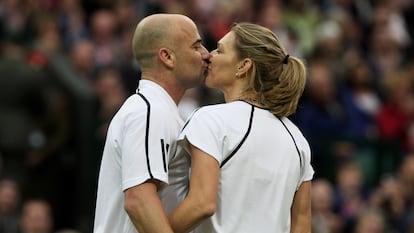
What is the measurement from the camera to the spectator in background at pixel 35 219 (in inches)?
425

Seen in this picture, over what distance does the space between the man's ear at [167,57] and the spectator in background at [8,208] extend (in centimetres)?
538

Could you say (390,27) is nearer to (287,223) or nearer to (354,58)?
(354,58)

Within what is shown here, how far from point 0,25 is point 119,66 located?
127 centimetres

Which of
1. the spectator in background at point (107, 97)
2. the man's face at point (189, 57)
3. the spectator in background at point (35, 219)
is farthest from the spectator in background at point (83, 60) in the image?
the man's face at point (189, 57)

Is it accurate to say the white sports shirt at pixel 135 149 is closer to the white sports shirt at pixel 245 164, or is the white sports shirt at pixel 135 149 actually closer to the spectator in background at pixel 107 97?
the white sports shirt at pixel 245 164

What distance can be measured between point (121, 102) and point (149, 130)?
6.26 meters

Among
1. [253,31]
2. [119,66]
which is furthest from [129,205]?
[119,66]

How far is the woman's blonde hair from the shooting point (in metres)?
5.77

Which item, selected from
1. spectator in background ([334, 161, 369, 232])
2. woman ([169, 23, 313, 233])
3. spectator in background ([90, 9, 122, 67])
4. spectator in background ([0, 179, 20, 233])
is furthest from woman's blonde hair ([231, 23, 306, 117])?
spectator in background ([90, 9, 122, 67])

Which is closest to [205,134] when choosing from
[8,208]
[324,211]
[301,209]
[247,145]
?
[247,145]

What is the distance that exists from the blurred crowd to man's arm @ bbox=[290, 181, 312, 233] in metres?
4.80

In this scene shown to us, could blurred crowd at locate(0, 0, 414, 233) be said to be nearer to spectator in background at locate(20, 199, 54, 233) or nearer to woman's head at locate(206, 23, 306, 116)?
spectator in background at locate(20, 199, 54, 233)

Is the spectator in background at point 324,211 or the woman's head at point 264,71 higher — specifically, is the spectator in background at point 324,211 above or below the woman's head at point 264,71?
below

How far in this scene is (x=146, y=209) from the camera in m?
5.49
